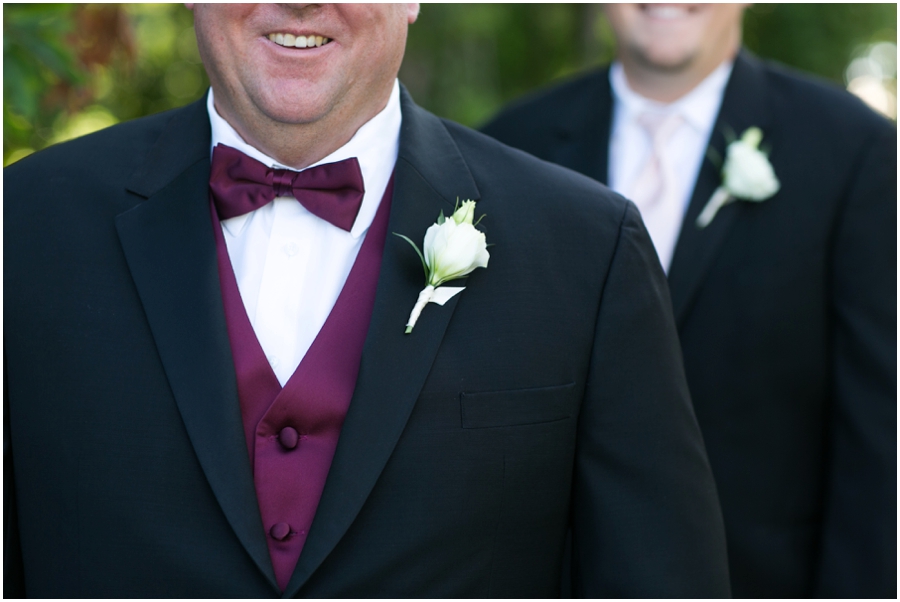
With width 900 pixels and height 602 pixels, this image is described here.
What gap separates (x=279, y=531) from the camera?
185cm

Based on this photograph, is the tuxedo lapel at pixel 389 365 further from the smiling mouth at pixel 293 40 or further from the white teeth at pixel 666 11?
the white teeth at pixel 666 11

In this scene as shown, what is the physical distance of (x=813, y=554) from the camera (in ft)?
9.62

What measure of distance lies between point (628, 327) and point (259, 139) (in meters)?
0.81

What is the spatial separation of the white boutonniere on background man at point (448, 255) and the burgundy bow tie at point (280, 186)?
0.48ft

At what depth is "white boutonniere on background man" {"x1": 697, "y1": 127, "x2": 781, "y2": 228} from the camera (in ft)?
9.32

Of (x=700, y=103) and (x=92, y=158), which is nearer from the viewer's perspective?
(x=92, y=158)

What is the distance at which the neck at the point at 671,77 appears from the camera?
3.14m

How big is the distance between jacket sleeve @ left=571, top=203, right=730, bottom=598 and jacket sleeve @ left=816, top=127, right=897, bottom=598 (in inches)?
33.4

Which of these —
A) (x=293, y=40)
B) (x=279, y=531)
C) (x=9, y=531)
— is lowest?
(x=9, y=531)

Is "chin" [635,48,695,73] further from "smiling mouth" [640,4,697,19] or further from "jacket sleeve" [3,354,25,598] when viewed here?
"jacket sleeve" [3,354,25,598]

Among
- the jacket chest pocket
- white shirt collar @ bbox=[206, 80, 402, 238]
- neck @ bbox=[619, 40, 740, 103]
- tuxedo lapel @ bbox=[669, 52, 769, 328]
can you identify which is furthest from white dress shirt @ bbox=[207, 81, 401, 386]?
neck @ bbox=[619, 40, 740, 103]

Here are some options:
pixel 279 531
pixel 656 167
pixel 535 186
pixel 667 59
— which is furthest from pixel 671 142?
pixel 279 531

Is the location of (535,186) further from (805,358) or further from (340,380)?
(805,358)

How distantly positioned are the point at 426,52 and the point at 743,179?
225 inches
